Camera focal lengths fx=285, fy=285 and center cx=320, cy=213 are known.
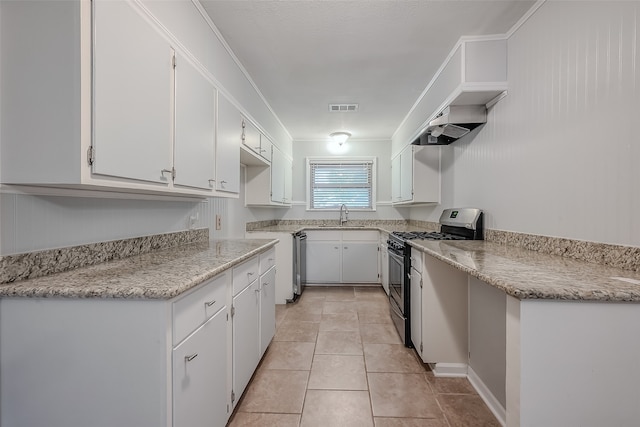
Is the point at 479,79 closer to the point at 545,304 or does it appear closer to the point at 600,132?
the point at 600,132

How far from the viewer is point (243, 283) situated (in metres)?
1.76

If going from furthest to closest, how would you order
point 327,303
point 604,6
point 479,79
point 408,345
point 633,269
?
point 327,303 → point 408,345 → point 479,79 → point 604,6 → point 633,269

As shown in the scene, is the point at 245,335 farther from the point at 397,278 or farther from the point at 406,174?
the point at 406,174

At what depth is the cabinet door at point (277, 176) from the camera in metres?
3.58

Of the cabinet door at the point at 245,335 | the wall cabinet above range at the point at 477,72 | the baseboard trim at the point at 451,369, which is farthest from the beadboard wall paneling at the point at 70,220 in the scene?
the wall cabinet above range at the point at 477,72

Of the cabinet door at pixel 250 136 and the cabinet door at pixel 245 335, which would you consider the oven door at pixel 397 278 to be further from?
the cabinet door at pixel 250 136

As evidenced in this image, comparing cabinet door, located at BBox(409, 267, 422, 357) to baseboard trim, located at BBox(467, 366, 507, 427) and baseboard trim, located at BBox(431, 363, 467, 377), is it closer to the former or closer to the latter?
baseboard trim, located at BBox(431, 363, 467, 377)

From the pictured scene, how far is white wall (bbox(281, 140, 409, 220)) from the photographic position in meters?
5.05

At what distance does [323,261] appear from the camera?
4480mm

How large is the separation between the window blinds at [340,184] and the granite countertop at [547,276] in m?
3.53

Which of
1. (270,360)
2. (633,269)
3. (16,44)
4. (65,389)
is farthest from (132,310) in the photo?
(633,269)

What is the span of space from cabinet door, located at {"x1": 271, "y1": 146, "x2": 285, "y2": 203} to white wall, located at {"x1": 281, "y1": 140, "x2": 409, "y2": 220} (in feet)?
3.07

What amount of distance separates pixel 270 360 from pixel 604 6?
2876 mm

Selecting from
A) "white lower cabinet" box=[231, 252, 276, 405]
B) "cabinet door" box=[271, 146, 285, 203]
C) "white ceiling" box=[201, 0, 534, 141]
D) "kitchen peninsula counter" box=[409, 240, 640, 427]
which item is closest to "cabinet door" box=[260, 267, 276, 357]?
"white lower cabinet" box=[231, 252, 276, 405]
